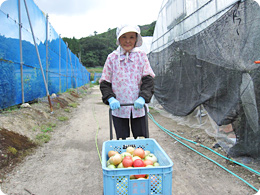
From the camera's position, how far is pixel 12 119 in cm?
408

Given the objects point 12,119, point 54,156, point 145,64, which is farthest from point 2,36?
point 145,64

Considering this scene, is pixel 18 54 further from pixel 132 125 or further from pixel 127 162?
pixel 127 162

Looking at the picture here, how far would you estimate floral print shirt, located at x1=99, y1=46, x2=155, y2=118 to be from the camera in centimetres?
226

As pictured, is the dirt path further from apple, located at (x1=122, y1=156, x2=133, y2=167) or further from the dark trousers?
apple, located at (x1=122, y1=156, x2=133, y2=167)

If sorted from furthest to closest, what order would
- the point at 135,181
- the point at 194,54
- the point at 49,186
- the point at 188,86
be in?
the point at 188,86
the point at 194,54
the point at 49,186
the point at 135,181

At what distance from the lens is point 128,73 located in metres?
2.26

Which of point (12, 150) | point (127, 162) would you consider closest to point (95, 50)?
point (12, 150)

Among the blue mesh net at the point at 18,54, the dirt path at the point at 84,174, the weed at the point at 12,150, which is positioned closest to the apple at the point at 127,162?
the dirt path at the point at 84,174

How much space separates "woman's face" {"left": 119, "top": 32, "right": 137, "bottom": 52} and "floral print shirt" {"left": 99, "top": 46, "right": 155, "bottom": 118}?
0.06m

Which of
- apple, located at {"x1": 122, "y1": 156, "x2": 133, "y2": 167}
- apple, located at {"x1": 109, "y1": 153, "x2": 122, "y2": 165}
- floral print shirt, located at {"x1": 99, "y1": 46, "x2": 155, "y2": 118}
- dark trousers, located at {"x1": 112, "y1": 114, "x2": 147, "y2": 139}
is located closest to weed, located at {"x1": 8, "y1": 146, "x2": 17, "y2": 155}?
dark trousers, located at {"x1": 112, "y1": 114, "x2": 147, "y2": 139}

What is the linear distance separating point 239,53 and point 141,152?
258cm

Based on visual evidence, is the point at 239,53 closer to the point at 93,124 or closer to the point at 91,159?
the point at 91,159

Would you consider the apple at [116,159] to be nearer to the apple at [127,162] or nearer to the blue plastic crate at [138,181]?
the apple at [127,162]

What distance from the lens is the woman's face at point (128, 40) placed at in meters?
2.30
